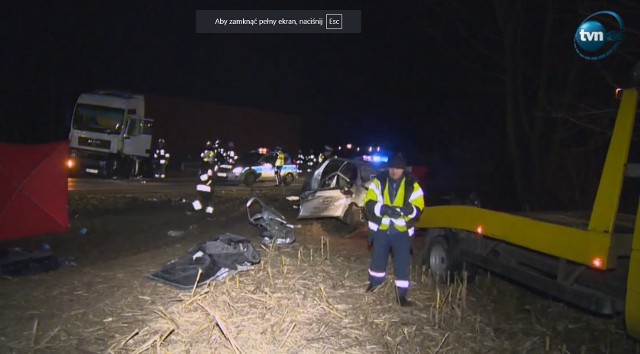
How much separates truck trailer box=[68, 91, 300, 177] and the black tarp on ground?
11504mm

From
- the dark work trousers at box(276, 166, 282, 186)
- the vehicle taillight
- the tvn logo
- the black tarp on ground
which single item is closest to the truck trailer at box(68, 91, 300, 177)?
the dark work trousers at box(276, 166, 282, 186)

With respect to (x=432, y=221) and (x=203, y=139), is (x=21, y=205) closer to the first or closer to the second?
(x=432, y=221)

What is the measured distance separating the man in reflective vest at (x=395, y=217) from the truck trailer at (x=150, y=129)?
13323 mm

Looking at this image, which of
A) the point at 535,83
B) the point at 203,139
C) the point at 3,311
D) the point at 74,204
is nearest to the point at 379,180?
the point at 3,311

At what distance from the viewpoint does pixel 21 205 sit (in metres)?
9.07

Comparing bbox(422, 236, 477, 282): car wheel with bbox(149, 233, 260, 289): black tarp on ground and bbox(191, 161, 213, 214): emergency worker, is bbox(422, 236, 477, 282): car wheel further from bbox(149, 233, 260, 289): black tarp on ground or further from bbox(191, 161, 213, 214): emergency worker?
bbox(191, 161, 213, 214): emergency worker

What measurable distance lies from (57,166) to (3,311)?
14.9 ft

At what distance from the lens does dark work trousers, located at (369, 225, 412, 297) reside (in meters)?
6.25

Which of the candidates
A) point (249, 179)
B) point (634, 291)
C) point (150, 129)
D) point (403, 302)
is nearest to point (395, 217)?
point (403, 302)

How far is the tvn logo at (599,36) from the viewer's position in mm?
9398

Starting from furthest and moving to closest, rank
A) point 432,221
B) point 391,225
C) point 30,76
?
point 30,76
point 432,221
point 391,225

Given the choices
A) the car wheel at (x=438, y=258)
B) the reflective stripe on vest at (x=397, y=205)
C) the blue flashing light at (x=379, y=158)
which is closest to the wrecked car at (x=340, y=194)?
the blue flashing light at (x=379, y=158)

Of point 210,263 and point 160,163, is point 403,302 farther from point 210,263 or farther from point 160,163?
point 160,163

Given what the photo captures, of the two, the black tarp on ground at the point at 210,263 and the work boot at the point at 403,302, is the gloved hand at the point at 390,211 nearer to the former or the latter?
the work boot at the point at 403,302
